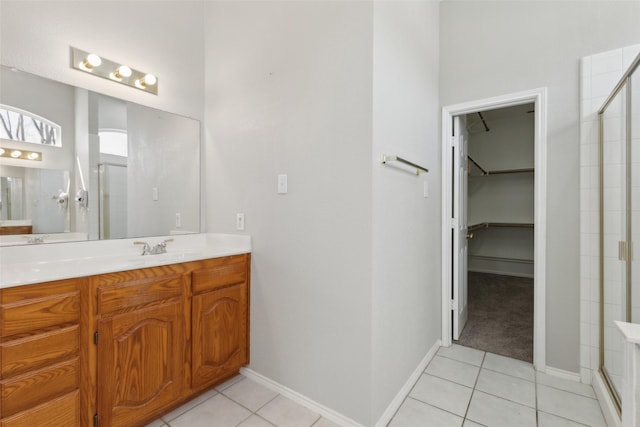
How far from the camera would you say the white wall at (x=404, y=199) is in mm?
1557

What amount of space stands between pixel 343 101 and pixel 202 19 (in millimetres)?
1590

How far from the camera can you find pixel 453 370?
85.5 inches

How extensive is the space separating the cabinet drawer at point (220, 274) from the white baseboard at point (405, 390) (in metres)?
1.16

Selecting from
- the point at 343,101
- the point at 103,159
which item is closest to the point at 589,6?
the point at 343,101

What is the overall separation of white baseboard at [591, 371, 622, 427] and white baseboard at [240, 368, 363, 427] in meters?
1.31

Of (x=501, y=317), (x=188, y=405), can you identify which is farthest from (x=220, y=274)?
(x=501, y=317)

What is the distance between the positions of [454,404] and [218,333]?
152cm

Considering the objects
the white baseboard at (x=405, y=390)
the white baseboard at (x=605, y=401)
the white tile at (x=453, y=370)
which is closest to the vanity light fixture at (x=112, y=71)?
the white baseboard at (x=405, y=390)

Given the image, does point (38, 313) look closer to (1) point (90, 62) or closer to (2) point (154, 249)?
(2) point (154, 249)

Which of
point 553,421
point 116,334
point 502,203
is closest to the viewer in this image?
point 116,334

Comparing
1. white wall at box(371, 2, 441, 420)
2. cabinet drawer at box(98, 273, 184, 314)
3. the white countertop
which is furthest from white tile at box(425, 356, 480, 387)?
cabinet drawer at box(98, 273, 184, 314)

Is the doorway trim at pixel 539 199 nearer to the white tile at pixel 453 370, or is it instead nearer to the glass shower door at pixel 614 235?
the glass shower door at pixel 614 235

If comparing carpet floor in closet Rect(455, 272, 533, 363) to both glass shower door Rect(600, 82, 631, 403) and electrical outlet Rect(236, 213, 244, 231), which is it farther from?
electrical outlet Rect(236, 213, 244, 231)

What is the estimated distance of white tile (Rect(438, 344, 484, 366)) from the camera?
2.31 metres
